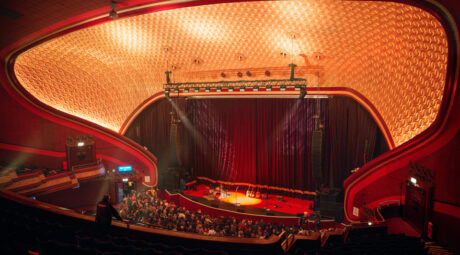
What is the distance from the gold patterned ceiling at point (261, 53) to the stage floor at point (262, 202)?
6.00 meters

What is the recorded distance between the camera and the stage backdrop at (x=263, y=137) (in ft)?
44.0

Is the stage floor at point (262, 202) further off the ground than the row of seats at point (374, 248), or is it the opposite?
the row of seats at point (374, 248)

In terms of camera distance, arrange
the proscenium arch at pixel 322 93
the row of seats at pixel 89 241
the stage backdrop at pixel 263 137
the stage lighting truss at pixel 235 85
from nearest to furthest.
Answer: the row of seats at pixel 89 241, the proscenium arch at pixel 322 93, the stage lighting truss at pixel 235 85, the stage backdrop at pixel 263 137

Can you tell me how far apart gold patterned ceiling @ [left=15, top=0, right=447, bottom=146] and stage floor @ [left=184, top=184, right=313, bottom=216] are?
19.7 feet

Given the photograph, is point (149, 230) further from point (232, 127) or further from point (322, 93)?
point (232, 127)

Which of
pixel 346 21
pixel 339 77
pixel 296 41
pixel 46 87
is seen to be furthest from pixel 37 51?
pixel 339 77

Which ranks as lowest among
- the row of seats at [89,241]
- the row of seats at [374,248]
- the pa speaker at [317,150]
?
the row of seats at [374,248]

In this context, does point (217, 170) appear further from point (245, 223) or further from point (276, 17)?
point (276, 17)

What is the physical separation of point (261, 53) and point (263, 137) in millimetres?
5926

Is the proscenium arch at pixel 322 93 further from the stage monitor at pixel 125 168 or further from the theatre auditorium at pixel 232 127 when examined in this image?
the stage monitor at pixel 125 168

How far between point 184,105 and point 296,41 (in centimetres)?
963

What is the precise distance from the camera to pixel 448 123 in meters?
6.66

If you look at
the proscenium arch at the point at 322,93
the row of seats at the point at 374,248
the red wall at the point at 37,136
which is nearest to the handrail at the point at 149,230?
the row of seats at the point at 374,248

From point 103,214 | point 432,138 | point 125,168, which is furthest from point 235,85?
point 103,214
